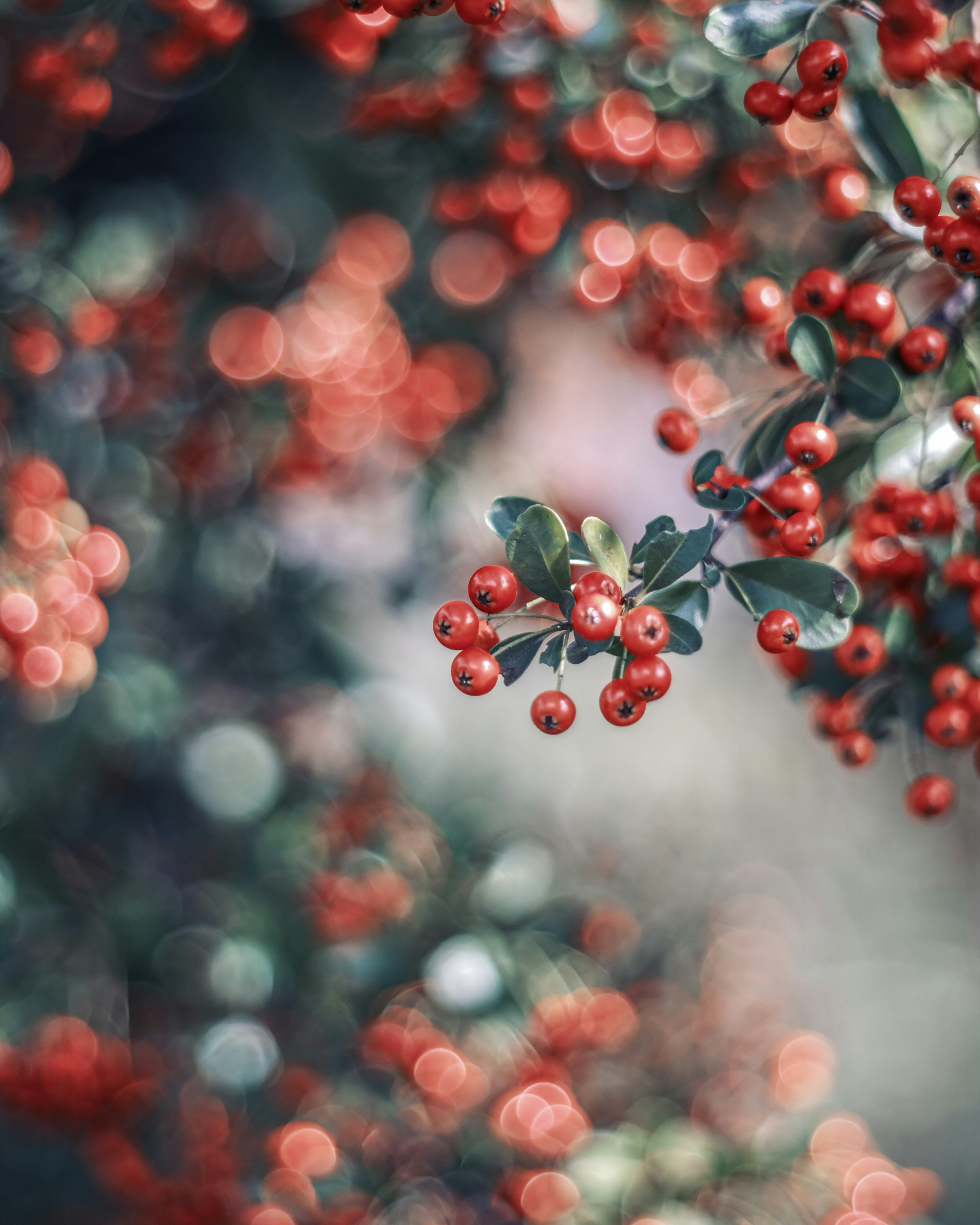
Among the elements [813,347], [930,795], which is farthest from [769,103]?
[930,795]

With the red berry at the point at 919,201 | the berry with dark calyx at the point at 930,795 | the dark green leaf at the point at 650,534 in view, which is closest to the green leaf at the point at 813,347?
the red berry at the point at 919,201

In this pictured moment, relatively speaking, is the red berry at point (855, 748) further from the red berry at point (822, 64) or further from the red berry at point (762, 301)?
the red berry at point (822, 64)

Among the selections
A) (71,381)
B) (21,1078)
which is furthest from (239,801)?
(71,381)

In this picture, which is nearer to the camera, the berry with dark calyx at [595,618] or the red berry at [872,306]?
the berry with dark calyx at [595,618]

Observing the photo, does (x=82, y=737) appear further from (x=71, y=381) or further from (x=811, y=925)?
(x=811, y=925)

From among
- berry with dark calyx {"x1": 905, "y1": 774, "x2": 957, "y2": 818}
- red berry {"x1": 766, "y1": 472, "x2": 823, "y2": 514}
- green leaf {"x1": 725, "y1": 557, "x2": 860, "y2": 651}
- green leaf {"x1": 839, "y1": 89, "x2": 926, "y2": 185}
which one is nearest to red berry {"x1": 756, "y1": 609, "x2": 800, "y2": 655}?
green leaf {"x1": 725, "y1": 557, "x2": 860, "y2": 651}

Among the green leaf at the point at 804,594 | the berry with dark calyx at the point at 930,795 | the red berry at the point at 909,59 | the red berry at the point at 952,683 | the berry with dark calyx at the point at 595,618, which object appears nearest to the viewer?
the berry with dark calyx at the point at 595,618
